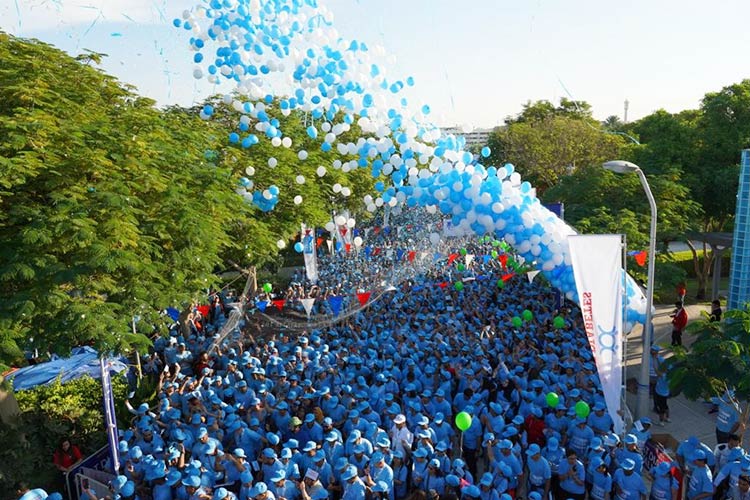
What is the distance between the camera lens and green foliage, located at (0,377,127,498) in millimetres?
8281

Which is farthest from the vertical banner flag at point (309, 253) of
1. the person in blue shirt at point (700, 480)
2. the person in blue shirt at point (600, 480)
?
the person in blue shirt at point (700, 480)

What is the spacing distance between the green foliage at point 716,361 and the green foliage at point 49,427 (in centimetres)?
887

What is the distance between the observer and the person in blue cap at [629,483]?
21.2 ft

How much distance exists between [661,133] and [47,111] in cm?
1823

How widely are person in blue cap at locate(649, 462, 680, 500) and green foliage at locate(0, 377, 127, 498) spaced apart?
801 cm

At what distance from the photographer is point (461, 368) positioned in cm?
956

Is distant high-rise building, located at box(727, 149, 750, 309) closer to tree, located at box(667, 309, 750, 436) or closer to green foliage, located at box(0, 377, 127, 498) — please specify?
tree, located at box(667, 309, 750, 436)

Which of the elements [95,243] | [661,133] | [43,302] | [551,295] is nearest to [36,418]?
[43,302]

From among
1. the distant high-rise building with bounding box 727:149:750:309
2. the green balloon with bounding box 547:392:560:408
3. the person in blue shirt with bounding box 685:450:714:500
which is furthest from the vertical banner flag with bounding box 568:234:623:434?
the distant high-rise building with bounding box 727:149:750:309

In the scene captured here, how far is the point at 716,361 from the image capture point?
7391 millimetres

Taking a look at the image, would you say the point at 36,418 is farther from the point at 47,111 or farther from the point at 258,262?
the point at 258,262

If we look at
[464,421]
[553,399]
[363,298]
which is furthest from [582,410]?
[363,298]

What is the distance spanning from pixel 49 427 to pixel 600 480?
8176 mm

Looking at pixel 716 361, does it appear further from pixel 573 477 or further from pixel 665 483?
pixel 573 477
